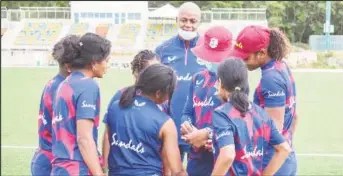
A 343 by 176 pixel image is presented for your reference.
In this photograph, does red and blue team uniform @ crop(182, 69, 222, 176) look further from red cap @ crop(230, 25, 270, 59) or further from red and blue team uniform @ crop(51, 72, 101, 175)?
red and blue team uniform @ crop(51, 72, 101, 175)

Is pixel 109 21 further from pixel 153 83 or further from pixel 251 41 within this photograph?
pixel 153 83

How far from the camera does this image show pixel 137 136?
134 inches

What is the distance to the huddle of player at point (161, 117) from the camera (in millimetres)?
3334

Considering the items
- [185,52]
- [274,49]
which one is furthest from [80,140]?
[185,52]

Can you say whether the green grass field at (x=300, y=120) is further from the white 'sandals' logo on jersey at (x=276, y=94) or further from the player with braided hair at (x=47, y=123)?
the white 'sandals' logo on jersey at (x=276, y=94)

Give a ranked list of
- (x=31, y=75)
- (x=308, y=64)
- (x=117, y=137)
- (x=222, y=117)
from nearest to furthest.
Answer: (x=222, y=117), (x=117, y=137), (x=31, y=75), (x=308, y=64)

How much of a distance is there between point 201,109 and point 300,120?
768 centimetres

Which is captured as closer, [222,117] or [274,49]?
[222,117]

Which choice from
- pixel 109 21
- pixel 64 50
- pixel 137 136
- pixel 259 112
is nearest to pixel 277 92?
pixel 259 112

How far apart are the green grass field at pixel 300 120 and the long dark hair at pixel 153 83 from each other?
3350 millimetres

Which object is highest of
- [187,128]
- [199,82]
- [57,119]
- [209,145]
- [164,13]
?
[199,82]

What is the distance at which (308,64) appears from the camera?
26.1 metres

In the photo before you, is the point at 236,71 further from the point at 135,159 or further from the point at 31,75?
the point at 31,75

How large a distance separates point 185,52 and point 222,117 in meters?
1.78
